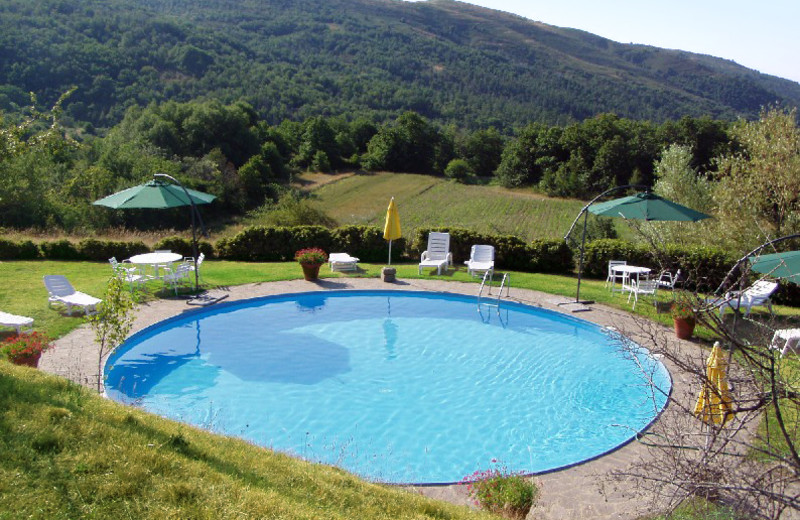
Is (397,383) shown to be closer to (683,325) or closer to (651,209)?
(683,325)

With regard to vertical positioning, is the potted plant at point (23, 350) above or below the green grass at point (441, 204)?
above

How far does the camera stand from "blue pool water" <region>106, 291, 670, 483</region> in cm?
720

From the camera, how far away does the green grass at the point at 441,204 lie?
36250 millimetres

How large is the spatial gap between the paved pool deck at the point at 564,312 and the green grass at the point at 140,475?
126 cm

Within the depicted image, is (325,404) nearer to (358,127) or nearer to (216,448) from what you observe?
(216,448)

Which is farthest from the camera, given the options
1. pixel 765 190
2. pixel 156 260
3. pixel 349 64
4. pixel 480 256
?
pixel 349 64

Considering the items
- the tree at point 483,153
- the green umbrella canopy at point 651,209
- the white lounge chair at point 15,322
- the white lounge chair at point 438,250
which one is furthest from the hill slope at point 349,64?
the white lounge chair at point 15,322

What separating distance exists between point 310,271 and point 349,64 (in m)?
88.3

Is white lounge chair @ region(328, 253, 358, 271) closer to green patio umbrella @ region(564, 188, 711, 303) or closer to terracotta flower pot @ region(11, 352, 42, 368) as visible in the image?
green patio umbrella @ region(564, 188, 711, 303)

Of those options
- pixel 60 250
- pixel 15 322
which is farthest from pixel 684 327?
pixel 60 250

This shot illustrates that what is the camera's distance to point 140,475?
13.0 feet

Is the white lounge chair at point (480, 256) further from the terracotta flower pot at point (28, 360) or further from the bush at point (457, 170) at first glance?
the bush at point (457, 170)

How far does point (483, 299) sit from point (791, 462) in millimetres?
10559

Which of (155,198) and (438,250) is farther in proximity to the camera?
(438,250)
